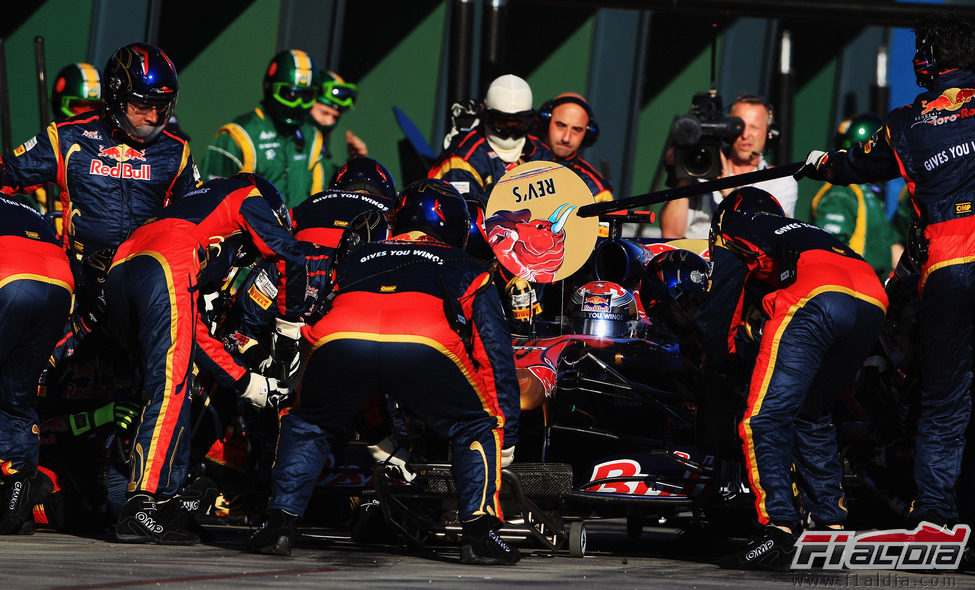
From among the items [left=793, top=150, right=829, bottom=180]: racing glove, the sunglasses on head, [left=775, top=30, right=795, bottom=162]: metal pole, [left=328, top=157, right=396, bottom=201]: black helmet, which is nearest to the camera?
[left=793, top=150, right=829, bottom=180]: racing glove

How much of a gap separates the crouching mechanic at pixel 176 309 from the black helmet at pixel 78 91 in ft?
12.1

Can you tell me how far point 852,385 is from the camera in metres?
8.32

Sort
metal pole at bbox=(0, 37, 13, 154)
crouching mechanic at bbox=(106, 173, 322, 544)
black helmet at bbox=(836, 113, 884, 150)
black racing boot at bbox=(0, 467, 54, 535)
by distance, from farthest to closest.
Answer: black helmet at bbox=(836, 113, 884, 150) → metal pole at bbox=(0, 37, 13, 154) → black racing boot at bbox=(0, 467, 54, 535) → crouching mechanic at bbox=(106, 173, 322, 544)

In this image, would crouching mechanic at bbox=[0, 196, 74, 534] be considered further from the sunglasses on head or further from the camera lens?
the camera lens

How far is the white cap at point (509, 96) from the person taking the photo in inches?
423

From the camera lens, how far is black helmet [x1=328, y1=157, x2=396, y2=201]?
376 inches

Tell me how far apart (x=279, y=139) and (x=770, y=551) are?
6000 mm

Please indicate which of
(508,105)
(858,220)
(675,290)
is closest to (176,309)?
(675,290)

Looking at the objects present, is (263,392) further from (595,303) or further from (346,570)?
(595,303)

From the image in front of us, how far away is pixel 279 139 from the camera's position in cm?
1189

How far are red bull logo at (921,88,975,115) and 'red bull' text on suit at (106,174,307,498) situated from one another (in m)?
3.11

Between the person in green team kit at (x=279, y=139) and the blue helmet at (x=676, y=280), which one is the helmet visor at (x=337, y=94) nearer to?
the person in green team kit at (x=279, y=139)

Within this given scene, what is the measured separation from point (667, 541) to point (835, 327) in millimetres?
2454

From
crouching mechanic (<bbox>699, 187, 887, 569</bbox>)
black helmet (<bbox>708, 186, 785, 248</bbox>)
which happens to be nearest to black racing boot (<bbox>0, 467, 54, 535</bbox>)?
crouching mechanic (<bbox>699, 187, 887, 569</bbox>)
